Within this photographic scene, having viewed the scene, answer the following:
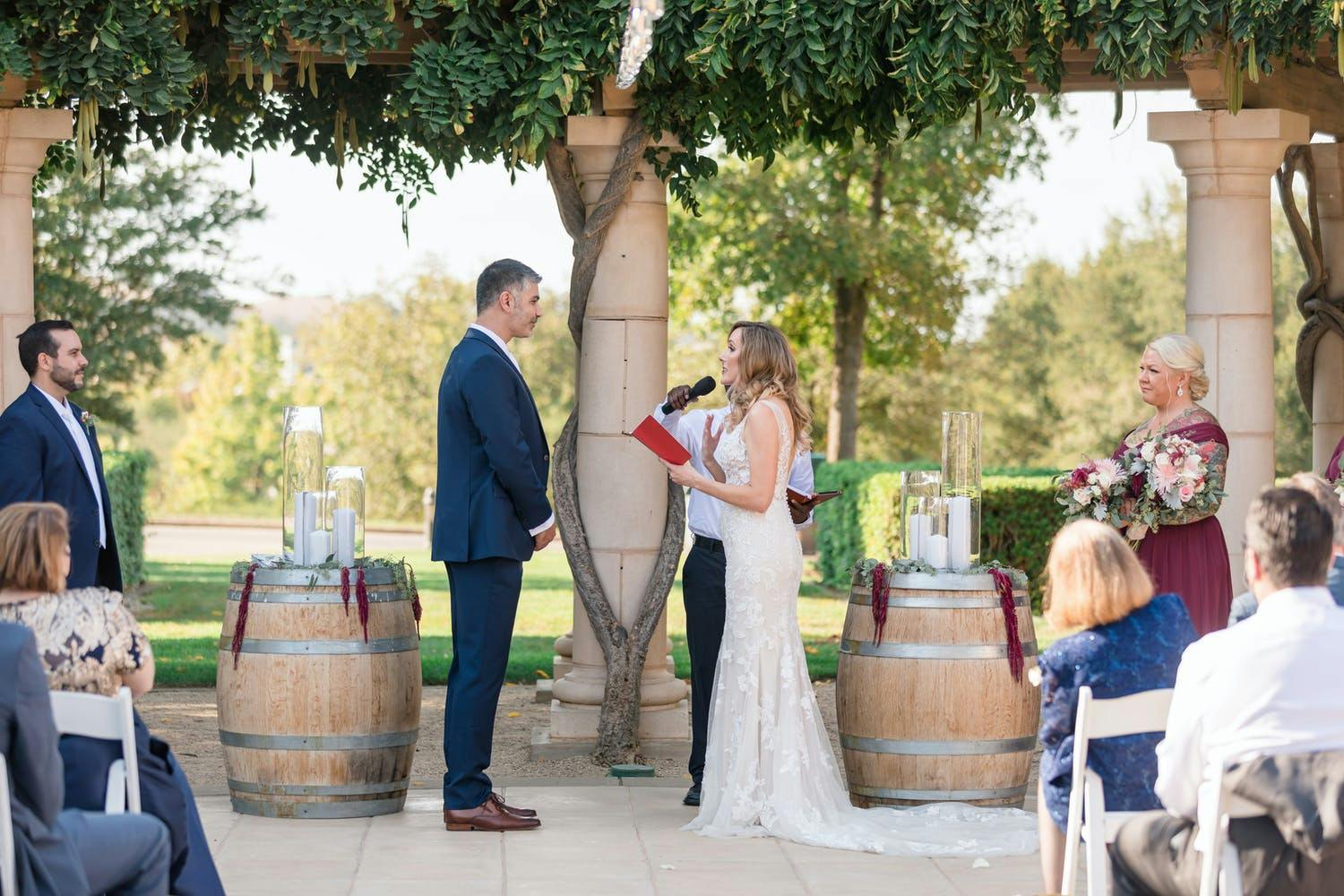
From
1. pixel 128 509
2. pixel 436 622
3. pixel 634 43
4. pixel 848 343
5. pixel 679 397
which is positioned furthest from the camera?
pixel 848 343

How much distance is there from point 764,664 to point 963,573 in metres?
0.85

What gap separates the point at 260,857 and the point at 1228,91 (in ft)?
17.0

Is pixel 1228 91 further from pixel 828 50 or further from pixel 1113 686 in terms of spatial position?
pixel 1113 686

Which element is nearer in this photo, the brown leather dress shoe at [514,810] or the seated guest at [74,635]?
the seated guest at [74,635]

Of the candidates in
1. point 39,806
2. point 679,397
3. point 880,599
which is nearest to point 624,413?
point 679,397

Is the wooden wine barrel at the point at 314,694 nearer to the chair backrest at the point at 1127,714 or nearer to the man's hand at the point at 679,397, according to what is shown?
the man's hand at the point at 679,397

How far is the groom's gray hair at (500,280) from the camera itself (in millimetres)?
6410

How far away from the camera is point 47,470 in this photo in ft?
21.1

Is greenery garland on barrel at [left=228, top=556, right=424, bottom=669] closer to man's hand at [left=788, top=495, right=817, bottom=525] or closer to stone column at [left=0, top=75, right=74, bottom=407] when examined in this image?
man's hand at [left=788, top=495, right=817, bottom=525]

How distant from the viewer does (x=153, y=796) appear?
4441 millimetres

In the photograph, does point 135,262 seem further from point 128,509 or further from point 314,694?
point 314,694

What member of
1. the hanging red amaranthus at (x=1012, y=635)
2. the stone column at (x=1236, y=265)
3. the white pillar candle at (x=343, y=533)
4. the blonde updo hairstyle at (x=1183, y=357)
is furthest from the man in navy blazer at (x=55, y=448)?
the stone column at (x=1236, y=265)

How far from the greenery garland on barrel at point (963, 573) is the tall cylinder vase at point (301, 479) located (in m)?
2.15

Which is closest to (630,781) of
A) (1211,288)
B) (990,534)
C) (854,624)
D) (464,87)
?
(854,624)
